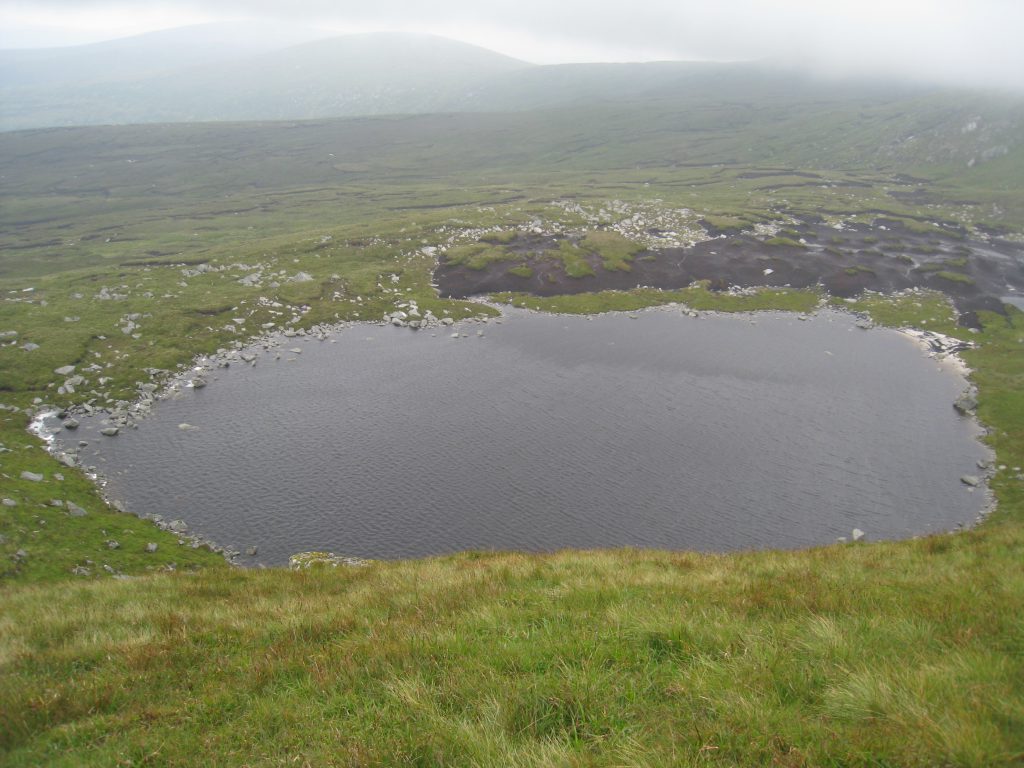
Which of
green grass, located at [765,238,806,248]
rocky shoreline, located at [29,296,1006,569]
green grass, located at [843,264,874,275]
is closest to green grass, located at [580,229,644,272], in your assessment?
rocky shoreline, located at [29,296,1006,569]

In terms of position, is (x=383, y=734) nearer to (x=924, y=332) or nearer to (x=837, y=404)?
(x=837, y=404)

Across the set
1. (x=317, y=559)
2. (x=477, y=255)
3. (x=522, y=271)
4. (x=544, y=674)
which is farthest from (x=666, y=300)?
(x=544, y=674)

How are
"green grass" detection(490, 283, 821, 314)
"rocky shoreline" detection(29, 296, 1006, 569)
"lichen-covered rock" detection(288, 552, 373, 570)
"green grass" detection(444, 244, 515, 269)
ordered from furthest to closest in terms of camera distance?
"green grass" detection(444, 244, 515, 269)
"green grass" detection(490, 283, 821, 314)
"rocky shoreline" detection(29, 296, 1006, 569)
"lichen-covered rock" detection(288, 552, 373, 570)

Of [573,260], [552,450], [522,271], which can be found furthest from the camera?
[573,260]

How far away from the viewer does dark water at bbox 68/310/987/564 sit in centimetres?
3706

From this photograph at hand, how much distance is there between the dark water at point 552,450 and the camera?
122ft

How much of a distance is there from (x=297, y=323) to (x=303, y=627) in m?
68.6

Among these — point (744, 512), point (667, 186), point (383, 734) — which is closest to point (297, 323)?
point (744, 512)

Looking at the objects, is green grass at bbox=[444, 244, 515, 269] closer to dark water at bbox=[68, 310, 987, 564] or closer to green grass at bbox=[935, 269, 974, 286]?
dark water at bbox=[68, 310, 987, 564]

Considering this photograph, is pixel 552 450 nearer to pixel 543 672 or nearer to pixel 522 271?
pixel 543 672

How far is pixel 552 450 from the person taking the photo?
45.4m

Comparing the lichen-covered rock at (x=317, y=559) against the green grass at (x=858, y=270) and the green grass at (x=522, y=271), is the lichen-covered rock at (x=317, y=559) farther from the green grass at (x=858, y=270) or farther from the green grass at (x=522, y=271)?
the green grass at (x=858, y=270)

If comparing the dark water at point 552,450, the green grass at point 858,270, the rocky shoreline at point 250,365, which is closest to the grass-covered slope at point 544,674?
the rocky shoreline at point 250,365

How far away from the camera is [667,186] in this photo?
186 meters
